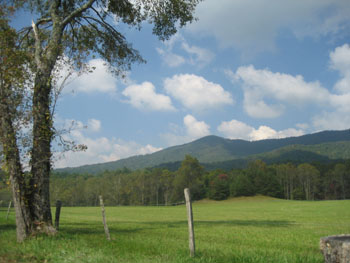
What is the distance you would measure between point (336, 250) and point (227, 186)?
10982 cm

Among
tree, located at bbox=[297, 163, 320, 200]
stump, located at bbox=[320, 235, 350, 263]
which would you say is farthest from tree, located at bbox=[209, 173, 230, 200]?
stump, located at bbox=[320, 235, 350, 263]

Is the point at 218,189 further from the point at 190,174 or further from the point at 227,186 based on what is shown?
the point at 190,174

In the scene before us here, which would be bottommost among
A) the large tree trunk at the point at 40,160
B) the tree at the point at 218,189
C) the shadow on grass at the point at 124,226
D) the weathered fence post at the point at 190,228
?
the tree at the point at 218,189

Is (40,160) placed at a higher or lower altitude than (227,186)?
higher

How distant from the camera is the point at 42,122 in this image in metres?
11.7

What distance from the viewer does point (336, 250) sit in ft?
14.8

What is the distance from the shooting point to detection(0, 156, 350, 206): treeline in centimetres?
10931

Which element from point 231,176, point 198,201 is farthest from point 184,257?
point 231,176

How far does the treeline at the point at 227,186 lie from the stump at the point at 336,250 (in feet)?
328

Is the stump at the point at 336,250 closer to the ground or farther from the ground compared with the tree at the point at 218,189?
farther from the ground

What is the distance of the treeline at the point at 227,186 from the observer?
10931 centimetres

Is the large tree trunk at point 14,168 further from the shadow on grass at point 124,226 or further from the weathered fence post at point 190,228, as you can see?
the weathered fence post at point 190,228

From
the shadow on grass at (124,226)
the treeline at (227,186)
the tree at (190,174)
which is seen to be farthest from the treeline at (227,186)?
the shadow on grass at (124,226)

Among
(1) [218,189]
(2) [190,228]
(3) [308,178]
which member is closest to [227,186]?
(1) [218,189]
